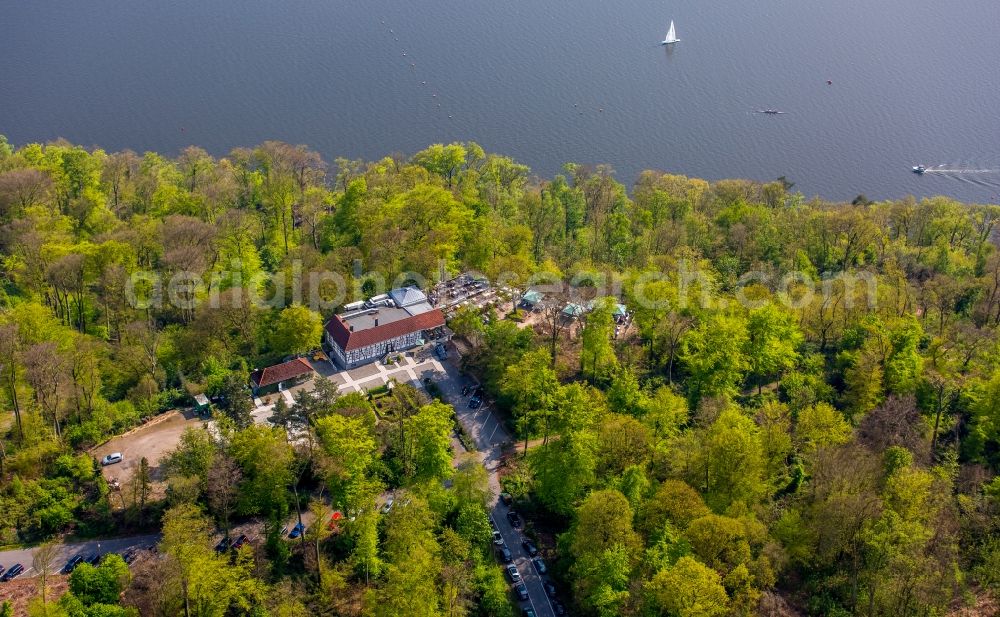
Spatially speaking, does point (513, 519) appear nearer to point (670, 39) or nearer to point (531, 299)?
point (531, 299)

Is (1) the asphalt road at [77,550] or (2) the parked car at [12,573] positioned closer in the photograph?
(2) the parked car at [12,573]

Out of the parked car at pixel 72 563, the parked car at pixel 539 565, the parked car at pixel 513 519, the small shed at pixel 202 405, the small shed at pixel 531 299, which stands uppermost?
the small shed at pixel 531 299

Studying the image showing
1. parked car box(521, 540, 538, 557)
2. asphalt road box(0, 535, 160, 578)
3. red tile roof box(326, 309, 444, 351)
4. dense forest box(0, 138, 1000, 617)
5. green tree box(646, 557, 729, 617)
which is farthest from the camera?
red tile roof box(326, 309, 444, 351)

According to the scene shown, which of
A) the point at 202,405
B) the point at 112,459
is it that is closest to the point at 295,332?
the point at 202,405

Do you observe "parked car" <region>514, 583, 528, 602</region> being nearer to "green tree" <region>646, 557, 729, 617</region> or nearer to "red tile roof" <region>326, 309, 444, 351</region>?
"green tree" <region>646, 557, 729, 617</region>

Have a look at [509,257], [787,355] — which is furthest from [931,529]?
[509,257]

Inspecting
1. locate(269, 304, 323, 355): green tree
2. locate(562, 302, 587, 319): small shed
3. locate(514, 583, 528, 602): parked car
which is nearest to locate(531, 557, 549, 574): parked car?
locate(514, 583, 528, 602): parked car

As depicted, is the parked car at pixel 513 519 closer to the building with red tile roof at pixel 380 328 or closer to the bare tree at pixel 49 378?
the building with red tile roof at pixel 380 328

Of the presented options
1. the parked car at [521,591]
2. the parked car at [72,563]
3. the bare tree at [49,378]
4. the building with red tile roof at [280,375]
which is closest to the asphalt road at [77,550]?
the parked car at [72,563]
